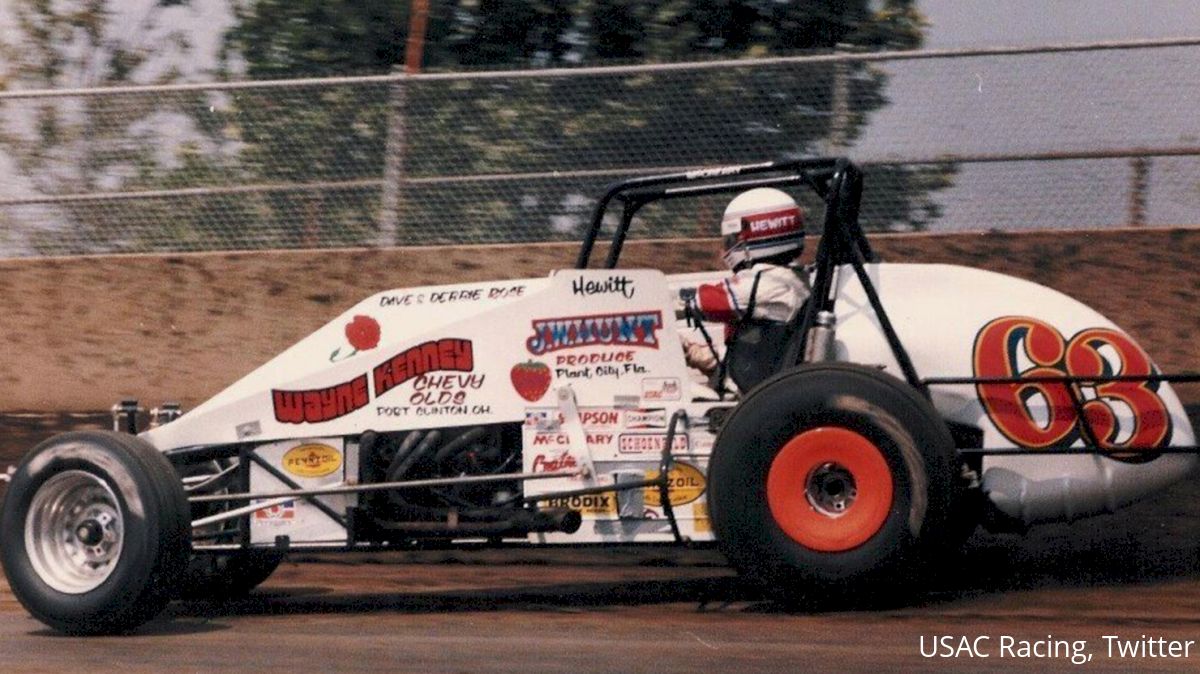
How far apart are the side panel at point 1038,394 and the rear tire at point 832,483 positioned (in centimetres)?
55

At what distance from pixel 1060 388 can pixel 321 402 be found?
2.90 m

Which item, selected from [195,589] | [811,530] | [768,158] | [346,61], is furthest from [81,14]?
[811,530]

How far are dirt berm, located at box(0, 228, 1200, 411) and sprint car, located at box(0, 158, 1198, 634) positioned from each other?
276cm

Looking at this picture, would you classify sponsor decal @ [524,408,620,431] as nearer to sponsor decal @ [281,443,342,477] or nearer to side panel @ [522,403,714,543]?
side panel @ [522,403,714,543]

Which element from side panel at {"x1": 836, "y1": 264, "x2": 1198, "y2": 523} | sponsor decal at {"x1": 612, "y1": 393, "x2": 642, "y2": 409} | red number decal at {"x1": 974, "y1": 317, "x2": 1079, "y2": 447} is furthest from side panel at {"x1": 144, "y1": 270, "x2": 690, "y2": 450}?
red number decal at {"x1": 974, "y1": 317, "x2": 1079, "y2": 447}

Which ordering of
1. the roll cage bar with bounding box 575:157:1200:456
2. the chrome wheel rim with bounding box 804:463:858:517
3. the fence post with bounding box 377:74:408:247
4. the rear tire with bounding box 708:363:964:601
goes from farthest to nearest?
the fence post with bounding box 377:74:408:247
the roll cage bar with bounding box 575:157:1200:456
the chrome wheel rim with bounding box 804:463:858:517
the rear tire with bounding box 708:363:964:601

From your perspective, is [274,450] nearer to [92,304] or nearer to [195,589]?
[195,589]

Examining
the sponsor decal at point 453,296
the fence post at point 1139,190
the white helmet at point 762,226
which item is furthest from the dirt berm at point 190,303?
the sponsor decal at point 453,296

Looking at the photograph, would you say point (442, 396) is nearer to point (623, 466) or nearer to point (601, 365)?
point (601, 365)

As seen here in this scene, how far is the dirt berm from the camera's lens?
11.1m

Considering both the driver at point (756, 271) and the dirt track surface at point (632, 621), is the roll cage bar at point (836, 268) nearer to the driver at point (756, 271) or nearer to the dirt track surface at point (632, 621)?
the driver at point (756, 271)

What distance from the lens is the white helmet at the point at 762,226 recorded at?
26.3ft

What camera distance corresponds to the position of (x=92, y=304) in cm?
1176

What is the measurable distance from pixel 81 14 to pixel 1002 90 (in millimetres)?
6757
